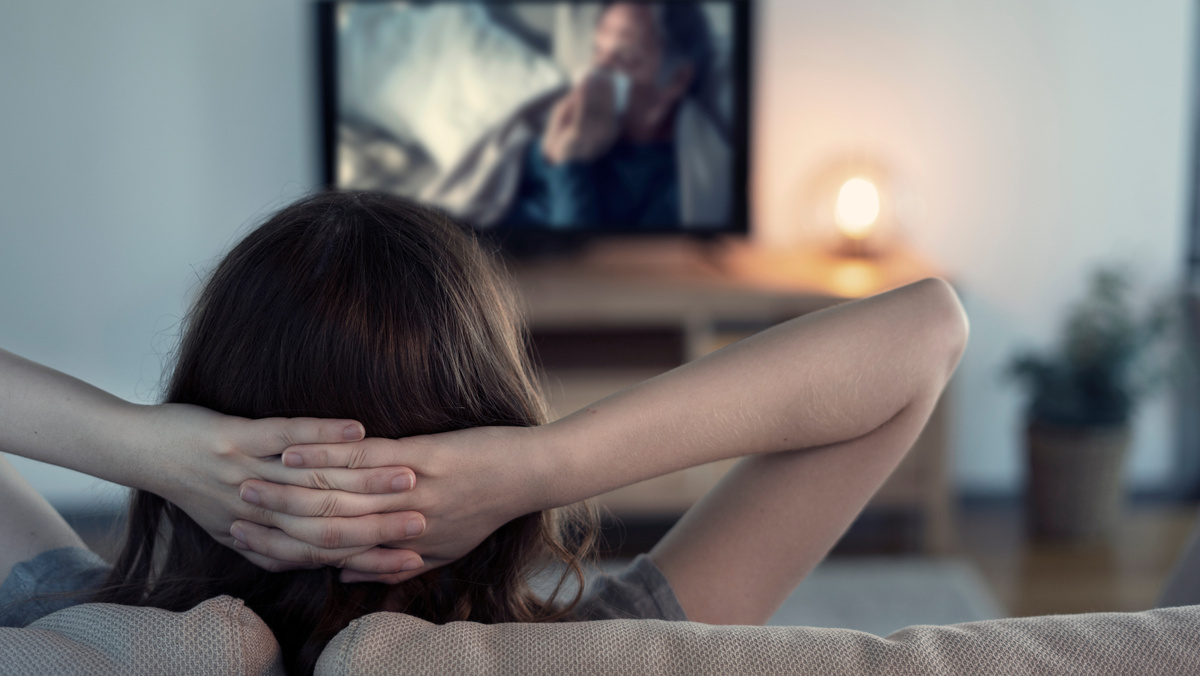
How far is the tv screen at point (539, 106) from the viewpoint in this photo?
96.9 inches

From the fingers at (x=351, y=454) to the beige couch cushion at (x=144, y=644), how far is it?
0.11m

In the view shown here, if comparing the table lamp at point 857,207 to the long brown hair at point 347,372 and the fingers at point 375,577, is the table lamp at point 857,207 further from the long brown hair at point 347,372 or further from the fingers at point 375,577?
the fingers at point 375,577

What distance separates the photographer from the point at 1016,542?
2396 millimetres

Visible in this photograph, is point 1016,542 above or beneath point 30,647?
beneath

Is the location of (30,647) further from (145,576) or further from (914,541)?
(914,541)

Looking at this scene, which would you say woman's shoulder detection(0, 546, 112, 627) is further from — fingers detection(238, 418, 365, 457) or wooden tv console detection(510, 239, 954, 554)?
wooden tv console detection(510, 239, 954, 554)

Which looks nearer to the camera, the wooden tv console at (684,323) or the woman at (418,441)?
the woman at (418,441)

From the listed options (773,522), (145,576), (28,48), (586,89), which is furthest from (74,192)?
(773,522)

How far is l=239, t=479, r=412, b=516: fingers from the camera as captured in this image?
22.2 inches

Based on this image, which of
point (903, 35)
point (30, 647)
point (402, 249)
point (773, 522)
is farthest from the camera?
point (903, 35)

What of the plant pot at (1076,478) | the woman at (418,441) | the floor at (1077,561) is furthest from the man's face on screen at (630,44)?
the woman at (418,441)

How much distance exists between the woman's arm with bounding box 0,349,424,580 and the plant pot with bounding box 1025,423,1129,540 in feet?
7.12

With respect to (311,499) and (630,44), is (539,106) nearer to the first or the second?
(630,44)

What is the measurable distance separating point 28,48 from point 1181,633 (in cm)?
287
